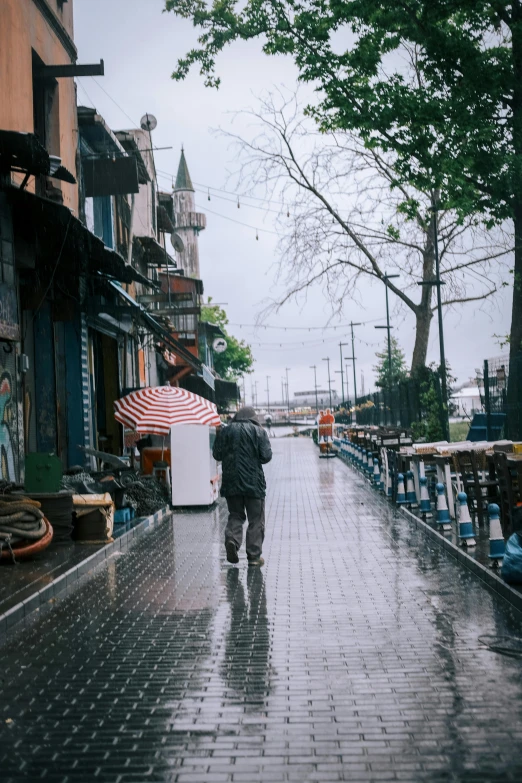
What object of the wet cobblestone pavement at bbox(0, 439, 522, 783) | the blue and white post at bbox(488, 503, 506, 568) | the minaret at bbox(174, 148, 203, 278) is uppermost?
the minaret at bbox(174, 148, 203, 278)

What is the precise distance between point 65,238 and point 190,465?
661 centimetres

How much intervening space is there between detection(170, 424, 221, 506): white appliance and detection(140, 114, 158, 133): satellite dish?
616 inches

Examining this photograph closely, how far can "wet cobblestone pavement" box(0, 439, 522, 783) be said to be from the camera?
4406 mm

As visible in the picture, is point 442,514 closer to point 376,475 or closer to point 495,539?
point 495,539

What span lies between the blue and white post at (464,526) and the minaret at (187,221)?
72479mm

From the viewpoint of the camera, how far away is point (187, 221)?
88562 millimetres

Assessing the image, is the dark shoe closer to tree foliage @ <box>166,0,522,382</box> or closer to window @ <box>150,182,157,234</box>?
tree foliage @ <box>166,0,522,382</box>

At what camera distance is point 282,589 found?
9211 millimetres

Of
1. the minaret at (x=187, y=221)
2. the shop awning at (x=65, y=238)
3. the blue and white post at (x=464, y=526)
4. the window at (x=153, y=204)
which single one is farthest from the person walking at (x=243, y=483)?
the minaret at (x=187, y=221)

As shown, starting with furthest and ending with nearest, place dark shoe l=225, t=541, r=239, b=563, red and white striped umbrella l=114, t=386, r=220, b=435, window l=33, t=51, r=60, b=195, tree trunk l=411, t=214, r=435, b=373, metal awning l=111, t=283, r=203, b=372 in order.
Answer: tree trunk l=411, t=214, r=435, b=373, metal awning l=111, t=283, r=203, b=372, red and white striped umbrella l=114, t=386, r=220, b=435, window l=33, t=51, r=60, b=195, dark shoe l=225, t=541, r=239, b=563

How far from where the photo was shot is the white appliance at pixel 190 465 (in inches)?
714

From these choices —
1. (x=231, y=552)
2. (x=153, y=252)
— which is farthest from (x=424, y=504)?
(x=153, y=252)

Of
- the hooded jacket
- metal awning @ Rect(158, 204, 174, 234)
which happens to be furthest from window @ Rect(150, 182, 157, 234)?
the hooded jacket

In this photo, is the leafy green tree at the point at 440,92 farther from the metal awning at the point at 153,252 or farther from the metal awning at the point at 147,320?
the metal awning at the point at 153,252
